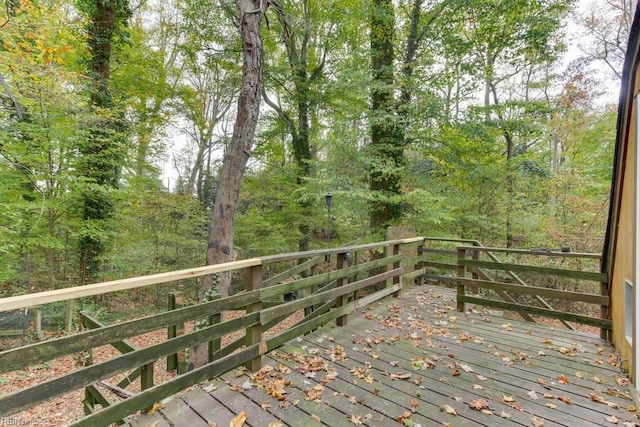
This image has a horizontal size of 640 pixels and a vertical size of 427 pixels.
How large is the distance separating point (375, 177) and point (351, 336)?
517cm

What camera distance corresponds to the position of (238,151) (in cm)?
537

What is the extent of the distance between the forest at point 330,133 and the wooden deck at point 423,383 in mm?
3044

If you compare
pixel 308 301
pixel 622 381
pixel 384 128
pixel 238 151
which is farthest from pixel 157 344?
pixel 384 128

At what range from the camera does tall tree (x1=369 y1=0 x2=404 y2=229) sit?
7.38 metres

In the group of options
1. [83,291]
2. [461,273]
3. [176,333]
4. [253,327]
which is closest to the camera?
[83,291]

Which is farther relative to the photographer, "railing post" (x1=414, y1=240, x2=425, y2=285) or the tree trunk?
"railing post" (x1=414, y1=240, x2=425, y2=285)

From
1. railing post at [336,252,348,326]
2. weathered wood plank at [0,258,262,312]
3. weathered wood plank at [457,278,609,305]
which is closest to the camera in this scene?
weathered wood plank at [0,258,262,312]

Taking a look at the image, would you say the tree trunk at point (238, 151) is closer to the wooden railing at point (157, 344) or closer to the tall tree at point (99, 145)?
the wooden railing at point (157, 344)

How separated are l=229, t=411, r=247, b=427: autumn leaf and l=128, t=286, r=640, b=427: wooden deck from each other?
1.3 inches

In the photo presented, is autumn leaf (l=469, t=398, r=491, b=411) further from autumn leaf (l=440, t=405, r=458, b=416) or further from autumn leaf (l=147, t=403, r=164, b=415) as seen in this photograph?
autumn leaf (l=147, t=403, r=164, b=415)

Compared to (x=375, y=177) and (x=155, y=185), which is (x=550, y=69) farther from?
(x=155, y=185)

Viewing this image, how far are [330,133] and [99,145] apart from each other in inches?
246

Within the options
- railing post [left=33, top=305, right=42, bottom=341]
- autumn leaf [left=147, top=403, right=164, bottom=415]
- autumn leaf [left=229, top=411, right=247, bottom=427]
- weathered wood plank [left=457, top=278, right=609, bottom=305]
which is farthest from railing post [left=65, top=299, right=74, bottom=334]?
weathered wood plank [left=457, top=278, right=609, bottom=305]

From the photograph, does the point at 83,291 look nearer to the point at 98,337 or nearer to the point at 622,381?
the point at 98,337
